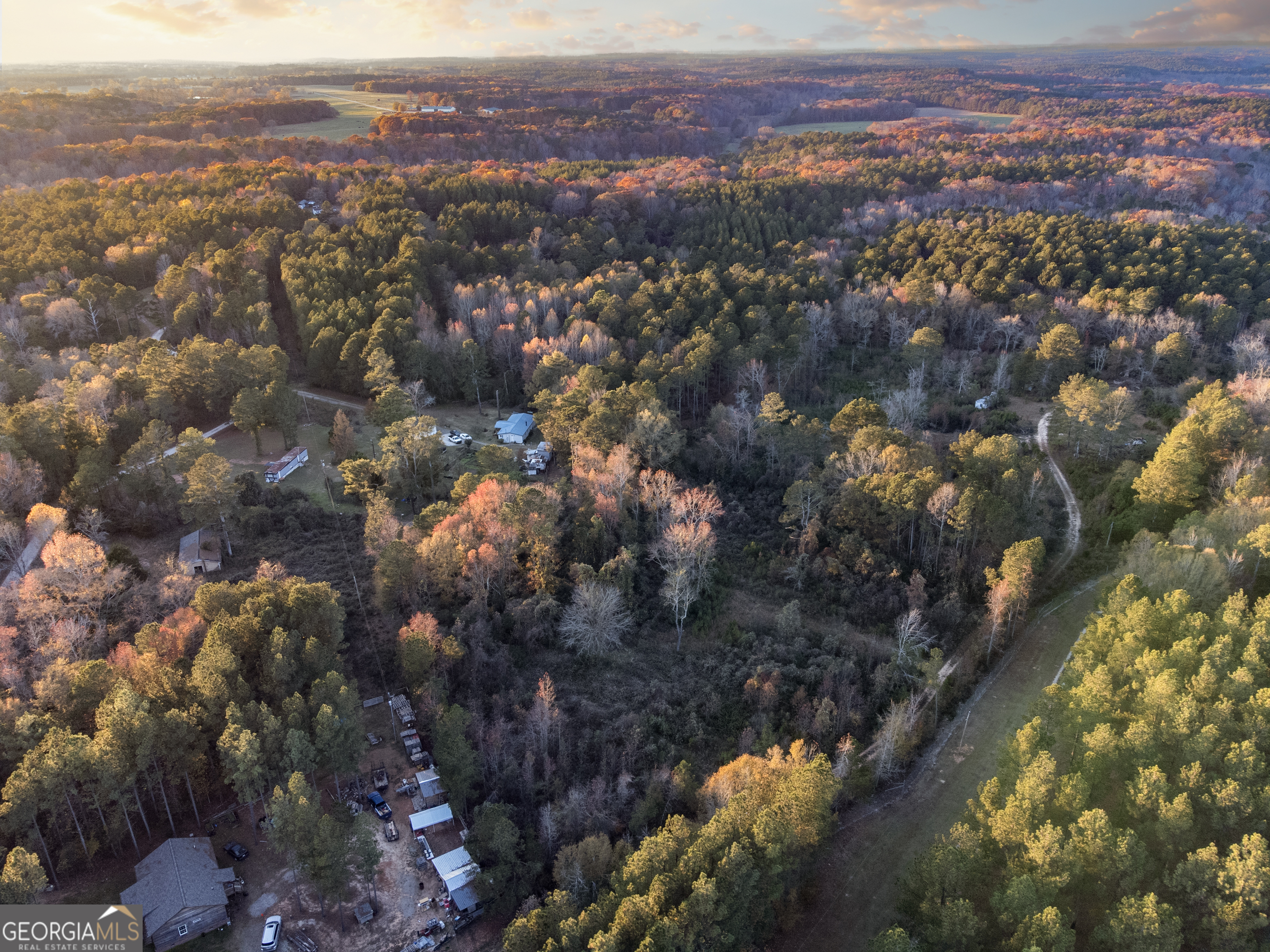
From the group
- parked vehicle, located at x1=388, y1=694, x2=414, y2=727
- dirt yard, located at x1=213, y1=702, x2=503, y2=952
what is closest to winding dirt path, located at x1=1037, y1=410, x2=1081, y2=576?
parked vehicle, located at x1=388, y1=694, x2=414, y2=727


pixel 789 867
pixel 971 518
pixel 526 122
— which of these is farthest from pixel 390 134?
pixel 789 867

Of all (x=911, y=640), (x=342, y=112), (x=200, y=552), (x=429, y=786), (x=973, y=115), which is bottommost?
(x=429, y=786)

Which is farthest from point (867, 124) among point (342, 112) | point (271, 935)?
point (271, 935)

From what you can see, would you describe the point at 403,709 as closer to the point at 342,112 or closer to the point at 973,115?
the point at 342,112

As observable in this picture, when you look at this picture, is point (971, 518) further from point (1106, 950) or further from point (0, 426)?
point (0, 426)

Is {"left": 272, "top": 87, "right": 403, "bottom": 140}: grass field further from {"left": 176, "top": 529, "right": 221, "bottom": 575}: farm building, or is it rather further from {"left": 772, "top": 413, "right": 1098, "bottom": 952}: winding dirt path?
{"left": 772, "top": 413, "right": 1098, "bottom": 952}: winding dirt path

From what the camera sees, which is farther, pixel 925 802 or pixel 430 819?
pixel 925 802
